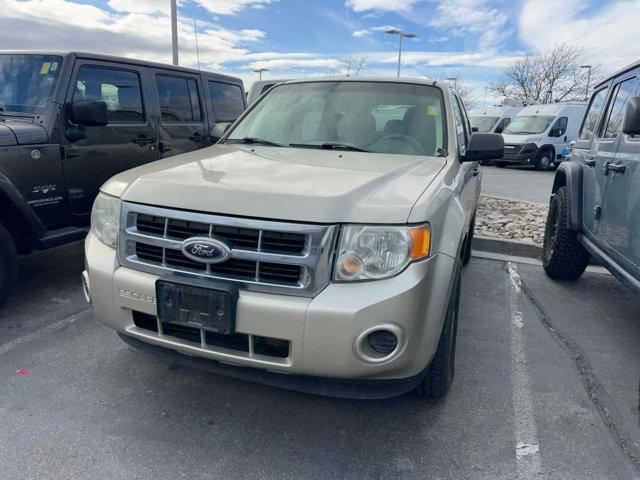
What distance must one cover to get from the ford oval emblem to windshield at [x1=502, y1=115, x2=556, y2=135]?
60.9ft

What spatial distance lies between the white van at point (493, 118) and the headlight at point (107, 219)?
2096 centimetres

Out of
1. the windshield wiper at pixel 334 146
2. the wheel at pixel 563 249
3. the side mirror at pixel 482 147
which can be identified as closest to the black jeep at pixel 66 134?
the windshield wiper at pixel 334 146

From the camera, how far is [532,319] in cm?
390

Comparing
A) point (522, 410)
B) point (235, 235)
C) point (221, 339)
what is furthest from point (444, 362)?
point (235, 235)

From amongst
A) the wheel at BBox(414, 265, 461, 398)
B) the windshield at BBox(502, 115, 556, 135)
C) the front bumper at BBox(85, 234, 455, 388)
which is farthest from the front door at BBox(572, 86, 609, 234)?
the windshield at BBox(502, 115, 556, 135)

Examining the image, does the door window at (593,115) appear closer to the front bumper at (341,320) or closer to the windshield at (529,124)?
the front bumper at (341,320)

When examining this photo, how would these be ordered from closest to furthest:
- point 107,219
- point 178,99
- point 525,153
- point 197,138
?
1. point 107,219
2. point 178,99
3. point 197,138
4. point 525,153

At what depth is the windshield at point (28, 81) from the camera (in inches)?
155

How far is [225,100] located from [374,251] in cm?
470

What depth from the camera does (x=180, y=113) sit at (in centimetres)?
523

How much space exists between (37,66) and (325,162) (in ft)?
9.65

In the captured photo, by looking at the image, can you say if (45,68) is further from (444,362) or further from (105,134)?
(444,362)

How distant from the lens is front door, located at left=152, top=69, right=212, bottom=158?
16.2 feet

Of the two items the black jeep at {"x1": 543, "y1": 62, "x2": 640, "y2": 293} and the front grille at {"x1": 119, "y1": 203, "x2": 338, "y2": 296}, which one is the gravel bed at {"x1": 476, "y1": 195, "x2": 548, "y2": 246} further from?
the front grille at {"x1": 119, "y1": 203, "x2": 338, "y2": 296}
